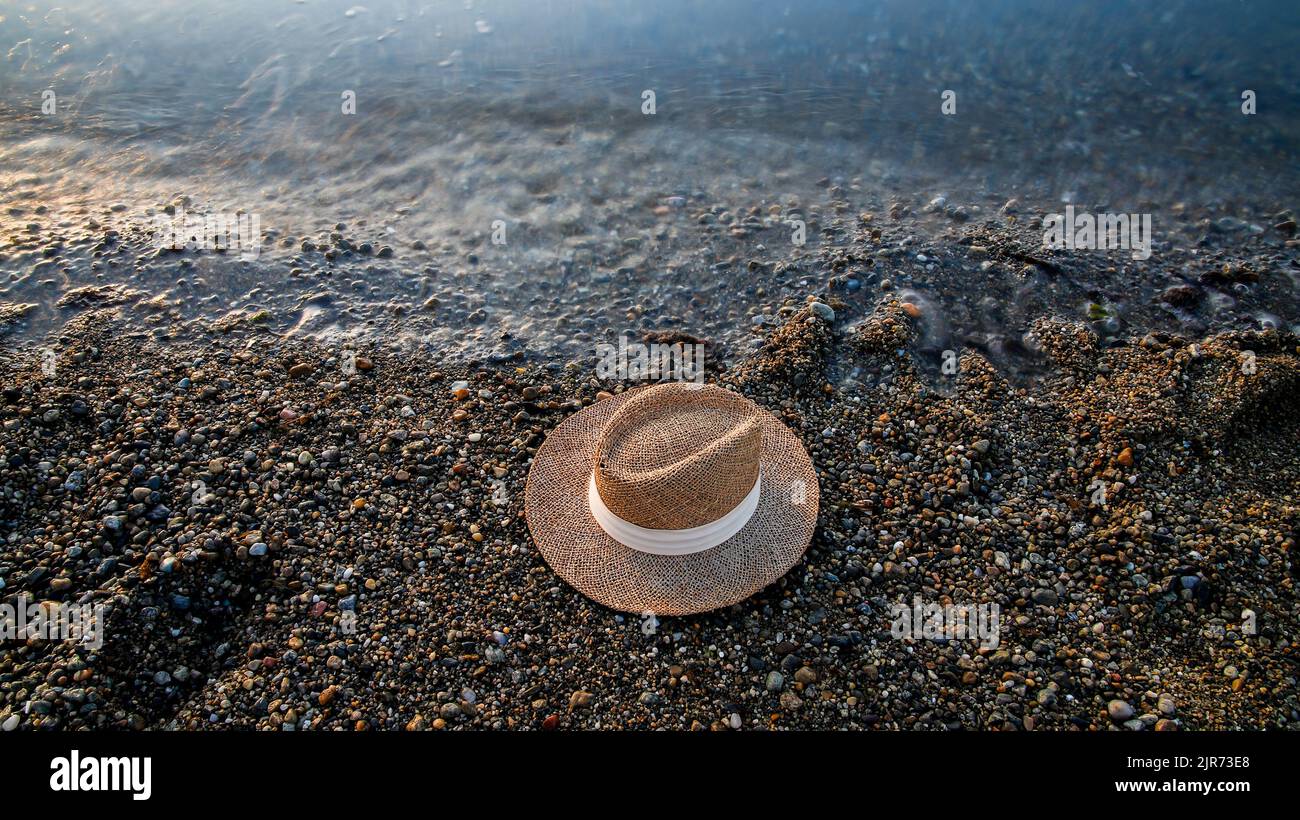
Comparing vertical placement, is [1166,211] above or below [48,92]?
below

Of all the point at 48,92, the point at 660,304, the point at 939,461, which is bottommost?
the point at 939,461

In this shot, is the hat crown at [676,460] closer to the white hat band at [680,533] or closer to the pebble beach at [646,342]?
the white hat band at [680,533]

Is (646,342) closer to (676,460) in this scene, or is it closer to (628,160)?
(676,460)

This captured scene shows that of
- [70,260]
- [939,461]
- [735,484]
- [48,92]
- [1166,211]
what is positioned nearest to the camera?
[735,484]

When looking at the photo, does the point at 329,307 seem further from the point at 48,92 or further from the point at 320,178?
the point at 48,92

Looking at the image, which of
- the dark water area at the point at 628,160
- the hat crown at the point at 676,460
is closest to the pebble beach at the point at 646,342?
the dark water area at the point at 628,160
